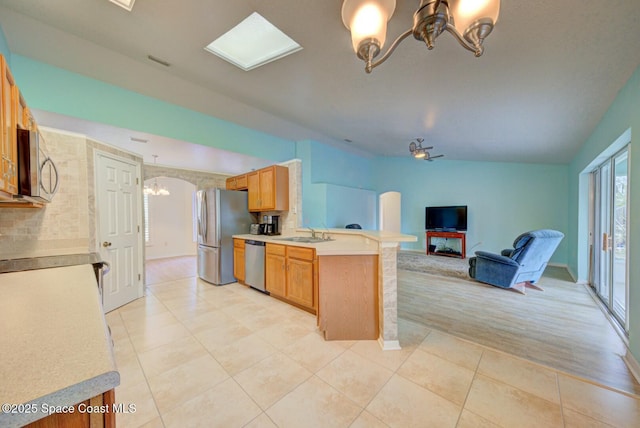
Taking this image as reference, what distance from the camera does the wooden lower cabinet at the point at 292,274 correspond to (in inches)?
109

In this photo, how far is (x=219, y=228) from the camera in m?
3.97

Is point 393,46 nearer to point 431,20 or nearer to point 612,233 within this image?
point 431,20

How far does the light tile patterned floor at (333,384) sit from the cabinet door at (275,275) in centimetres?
67

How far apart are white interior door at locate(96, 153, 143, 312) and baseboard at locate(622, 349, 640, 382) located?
16.5 feet

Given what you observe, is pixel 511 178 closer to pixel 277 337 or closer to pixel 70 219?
pixel 277 337

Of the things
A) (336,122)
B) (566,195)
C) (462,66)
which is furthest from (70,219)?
(566,195)

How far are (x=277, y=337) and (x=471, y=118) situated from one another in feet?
12.4

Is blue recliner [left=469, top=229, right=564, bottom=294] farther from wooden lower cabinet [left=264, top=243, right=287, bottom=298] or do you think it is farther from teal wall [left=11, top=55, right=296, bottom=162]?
teal wall [left=11, top=55, right=296, bottom=162]

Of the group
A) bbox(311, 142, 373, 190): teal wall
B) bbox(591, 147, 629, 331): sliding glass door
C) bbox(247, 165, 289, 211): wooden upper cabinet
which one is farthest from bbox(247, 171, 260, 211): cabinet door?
bbox(591, 147, 629, 331): sliding glass door

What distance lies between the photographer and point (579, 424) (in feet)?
4.43

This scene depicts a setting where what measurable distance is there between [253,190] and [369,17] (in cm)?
333

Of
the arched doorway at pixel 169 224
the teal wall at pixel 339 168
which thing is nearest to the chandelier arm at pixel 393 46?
the teal wall at pixel 339 168

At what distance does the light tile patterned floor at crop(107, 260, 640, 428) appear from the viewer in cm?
140

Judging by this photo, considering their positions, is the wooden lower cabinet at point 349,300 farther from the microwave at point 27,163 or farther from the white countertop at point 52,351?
the microwave at point 27,163
